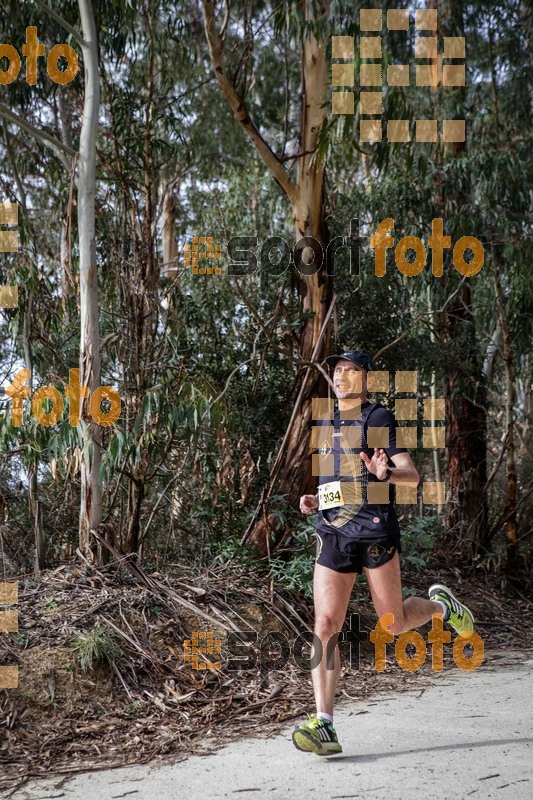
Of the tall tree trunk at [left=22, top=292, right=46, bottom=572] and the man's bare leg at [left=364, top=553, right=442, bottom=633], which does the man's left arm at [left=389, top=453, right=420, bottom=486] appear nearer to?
the man's bare leg at [left=364, top=553, right=442, bottom=633]

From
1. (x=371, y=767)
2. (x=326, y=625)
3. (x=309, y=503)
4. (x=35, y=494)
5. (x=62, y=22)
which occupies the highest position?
(x=62, y=22)

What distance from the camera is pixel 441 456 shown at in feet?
41.9

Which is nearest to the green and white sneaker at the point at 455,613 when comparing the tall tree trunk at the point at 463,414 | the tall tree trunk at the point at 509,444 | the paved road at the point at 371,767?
the paved road at the point at 371,767

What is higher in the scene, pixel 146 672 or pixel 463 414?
pixel 463 414

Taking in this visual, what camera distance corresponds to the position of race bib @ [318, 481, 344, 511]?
15.8 ft

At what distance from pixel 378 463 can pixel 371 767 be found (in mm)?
1468

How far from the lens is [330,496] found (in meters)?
4.86

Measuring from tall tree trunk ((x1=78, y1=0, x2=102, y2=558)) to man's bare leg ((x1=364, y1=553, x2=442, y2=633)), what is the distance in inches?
116

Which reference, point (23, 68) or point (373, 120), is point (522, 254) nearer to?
point (373, 120)

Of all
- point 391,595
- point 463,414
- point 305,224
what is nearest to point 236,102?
point 305,224

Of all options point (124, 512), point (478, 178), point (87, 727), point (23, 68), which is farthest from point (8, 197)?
point (87, 727)

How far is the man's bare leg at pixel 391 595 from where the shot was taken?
477 cm

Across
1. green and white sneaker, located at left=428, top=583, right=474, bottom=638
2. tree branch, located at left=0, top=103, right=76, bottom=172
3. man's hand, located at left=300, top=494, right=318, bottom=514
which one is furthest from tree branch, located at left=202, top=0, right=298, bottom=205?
green and white sneaker, located at left=428, top=583, right=474, bottom=638

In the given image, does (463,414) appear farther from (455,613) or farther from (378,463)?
(378,463)
